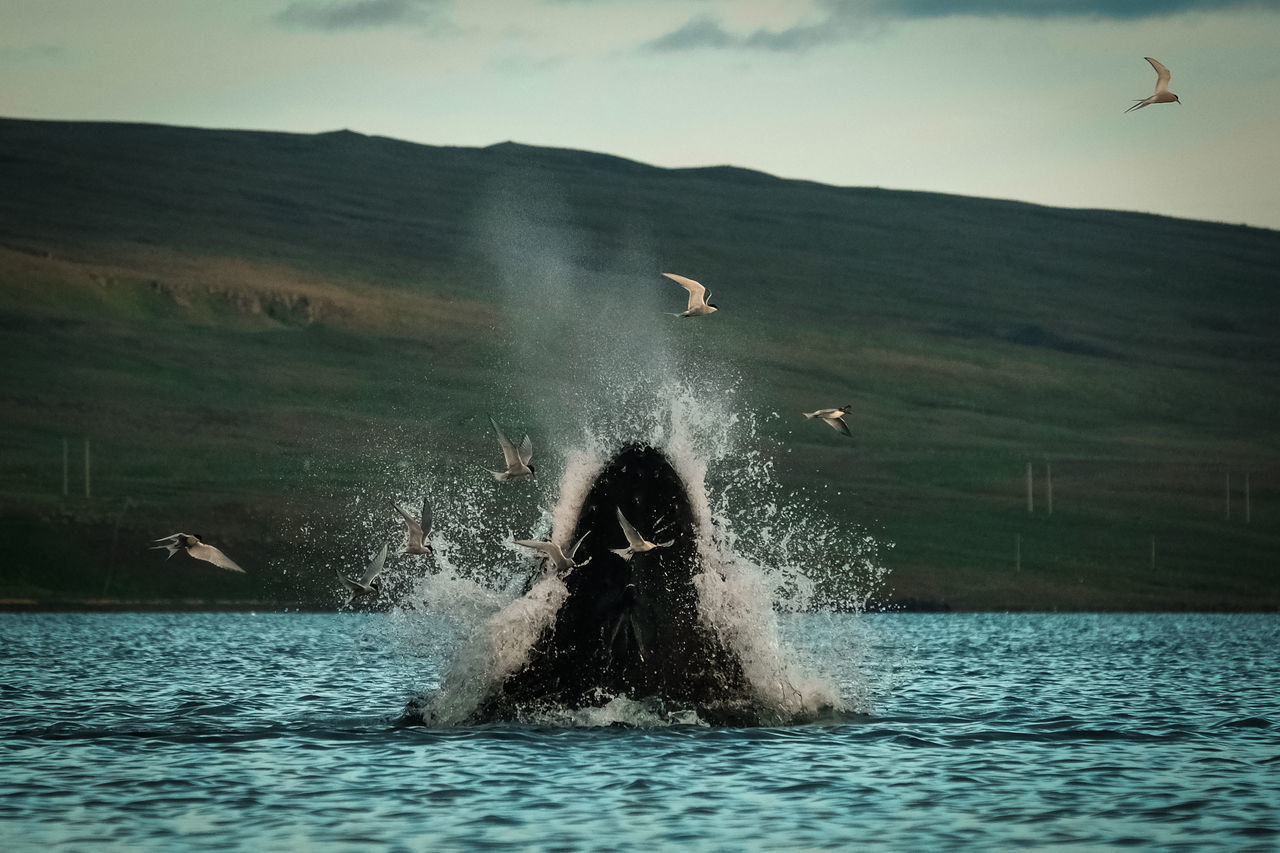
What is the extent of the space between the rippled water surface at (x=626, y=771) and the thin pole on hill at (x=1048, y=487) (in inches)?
3264

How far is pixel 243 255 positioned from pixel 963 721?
447 feet

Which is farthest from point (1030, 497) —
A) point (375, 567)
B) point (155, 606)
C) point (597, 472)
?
point (597, 472)

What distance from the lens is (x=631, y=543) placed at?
19141 mm

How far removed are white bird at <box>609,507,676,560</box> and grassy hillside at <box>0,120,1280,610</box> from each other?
6716 centimetres

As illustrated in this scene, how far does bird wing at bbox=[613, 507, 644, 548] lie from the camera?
18922 millimetres

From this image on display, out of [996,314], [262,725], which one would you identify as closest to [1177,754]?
[262,725]

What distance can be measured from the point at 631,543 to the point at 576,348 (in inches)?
4525

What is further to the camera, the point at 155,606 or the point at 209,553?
the point at 155,606

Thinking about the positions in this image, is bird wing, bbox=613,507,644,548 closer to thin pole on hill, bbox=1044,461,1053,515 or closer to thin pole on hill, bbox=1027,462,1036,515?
thin pole on hill, bbox=1027,462,1036,515

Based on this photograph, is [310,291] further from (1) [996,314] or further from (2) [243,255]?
(1) [996,314]

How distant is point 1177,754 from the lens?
2281 cm

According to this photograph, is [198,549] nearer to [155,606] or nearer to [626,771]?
[626,771]

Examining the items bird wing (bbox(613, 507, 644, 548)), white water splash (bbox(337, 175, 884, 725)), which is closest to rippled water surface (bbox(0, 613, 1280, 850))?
white water splash (bbox(337, 175, 884, 725))

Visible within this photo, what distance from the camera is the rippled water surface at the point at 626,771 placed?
1675 cm
